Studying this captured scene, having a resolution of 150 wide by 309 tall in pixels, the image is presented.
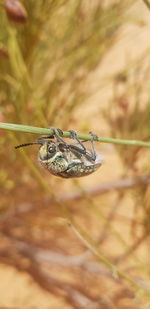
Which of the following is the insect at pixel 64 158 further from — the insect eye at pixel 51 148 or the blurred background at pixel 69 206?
the blurred background at pixel 69 206

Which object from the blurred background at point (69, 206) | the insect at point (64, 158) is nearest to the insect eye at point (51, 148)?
the insect at point (64, 158)

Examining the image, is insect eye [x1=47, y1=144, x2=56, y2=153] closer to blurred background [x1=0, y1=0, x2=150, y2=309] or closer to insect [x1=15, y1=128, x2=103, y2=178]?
insect [x1=15, y1=128, x2=103, y2=178]

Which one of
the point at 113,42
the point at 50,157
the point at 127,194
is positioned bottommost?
the point at 50,157

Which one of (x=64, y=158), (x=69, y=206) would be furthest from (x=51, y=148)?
(x=69, y=206)

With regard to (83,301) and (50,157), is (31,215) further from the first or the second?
(50,157)

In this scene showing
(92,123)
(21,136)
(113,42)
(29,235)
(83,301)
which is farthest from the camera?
(113,42)

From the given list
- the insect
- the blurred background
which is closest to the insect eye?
the insect

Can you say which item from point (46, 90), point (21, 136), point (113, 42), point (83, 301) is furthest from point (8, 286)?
point (113, 42)

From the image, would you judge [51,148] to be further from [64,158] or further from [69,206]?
[69,206]

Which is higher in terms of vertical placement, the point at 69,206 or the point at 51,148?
the point at 69,206

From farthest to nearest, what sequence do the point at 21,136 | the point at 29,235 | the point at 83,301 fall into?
1. the point at 29,235
2. the point at 83,301
3. the point at 21,136
